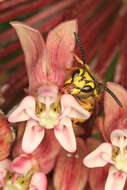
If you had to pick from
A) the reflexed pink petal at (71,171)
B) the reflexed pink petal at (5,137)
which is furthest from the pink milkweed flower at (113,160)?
the reflexed pink petal at (5,137)

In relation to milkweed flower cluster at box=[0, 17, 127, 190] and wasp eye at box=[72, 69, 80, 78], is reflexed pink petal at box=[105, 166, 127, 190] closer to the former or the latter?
milkweed flower cluster at box=[0, 17, 127, 190]

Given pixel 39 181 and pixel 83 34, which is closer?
pixel 39 181

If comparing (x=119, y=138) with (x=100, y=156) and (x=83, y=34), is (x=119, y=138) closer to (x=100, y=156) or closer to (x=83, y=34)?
(x=100, y=156)

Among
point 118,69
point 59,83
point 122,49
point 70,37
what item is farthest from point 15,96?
point 122,49

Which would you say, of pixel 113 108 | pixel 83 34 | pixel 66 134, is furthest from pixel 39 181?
pixel 83 34

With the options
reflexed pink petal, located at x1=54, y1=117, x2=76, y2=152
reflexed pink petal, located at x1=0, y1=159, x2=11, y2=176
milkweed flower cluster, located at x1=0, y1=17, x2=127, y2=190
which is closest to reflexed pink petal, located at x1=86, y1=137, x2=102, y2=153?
milkweed flower cluster, located at x1=0, y1=17, x2=127, y2=190

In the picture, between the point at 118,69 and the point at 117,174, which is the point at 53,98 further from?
the point at 118,69
